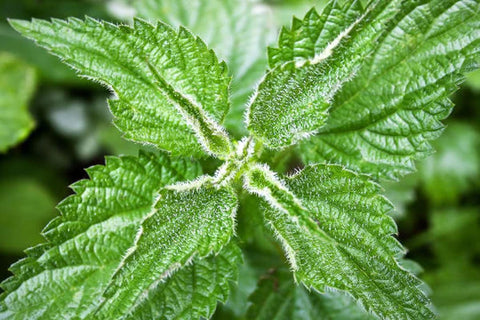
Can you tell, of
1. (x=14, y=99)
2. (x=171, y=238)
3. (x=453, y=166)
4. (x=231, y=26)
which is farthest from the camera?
(x=453, y=166)

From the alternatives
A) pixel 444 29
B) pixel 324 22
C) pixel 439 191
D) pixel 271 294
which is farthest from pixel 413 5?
pixel 439 191

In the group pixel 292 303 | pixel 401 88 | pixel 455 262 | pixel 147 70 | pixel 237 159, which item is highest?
pixel 455 262

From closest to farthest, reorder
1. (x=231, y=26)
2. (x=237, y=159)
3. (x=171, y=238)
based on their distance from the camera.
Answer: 1. (x=171, y=238)
2. (x=237, y=159)
3. (x=231, y=26)

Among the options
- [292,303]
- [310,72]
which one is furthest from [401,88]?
[292,303]

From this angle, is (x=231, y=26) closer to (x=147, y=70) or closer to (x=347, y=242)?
(x=147, y=70)

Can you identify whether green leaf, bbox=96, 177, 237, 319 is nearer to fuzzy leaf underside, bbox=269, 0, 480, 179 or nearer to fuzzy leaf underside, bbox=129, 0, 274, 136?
fuzzy leaf underside, bbox=269, 0, 480, 179

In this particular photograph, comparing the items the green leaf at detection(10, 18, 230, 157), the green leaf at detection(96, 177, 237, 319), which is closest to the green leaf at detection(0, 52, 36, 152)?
the green leaf at detection(10, 18, 230, 157)
